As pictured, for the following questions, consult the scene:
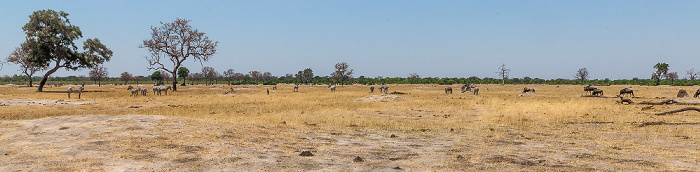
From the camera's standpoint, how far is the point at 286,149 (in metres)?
10.3

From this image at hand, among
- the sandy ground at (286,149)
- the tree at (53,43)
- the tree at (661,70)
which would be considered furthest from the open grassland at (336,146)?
the tree at (661,70)

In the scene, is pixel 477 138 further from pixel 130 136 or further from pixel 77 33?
pixel 77 33

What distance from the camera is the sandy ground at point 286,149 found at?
26.1 ft

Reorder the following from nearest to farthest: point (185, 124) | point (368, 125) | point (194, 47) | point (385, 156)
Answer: point (385, 156), point (185, 124), point (368, 125), point (194, 47)

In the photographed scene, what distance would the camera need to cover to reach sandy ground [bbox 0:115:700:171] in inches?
313

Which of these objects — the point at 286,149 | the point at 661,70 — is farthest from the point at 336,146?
the point at 661,70

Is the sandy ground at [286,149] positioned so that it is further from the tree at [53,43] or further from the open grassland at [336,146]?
the tree at [53,43]

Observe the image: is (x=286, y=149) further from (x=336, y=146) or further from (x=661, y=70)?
(x=661, y=70)

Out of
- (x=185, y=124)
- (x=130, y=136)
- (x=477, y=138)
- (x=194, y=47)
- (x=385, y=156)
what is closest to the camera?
(x=385, y=156)

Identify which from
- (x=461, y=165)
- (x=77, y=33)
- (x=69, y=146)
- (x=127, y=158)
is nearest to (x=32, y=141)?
(x=69, y=146)

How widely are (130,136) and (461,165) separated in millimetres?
9339

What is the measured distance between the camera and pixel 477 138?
12844 mm

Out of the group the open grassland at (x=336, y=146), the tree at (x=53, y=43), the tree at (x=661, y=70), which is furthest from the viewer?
the tree at (x=661, y=70)

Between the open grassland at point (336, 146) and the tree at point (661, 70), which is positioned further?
the tree at point (661, 70)
